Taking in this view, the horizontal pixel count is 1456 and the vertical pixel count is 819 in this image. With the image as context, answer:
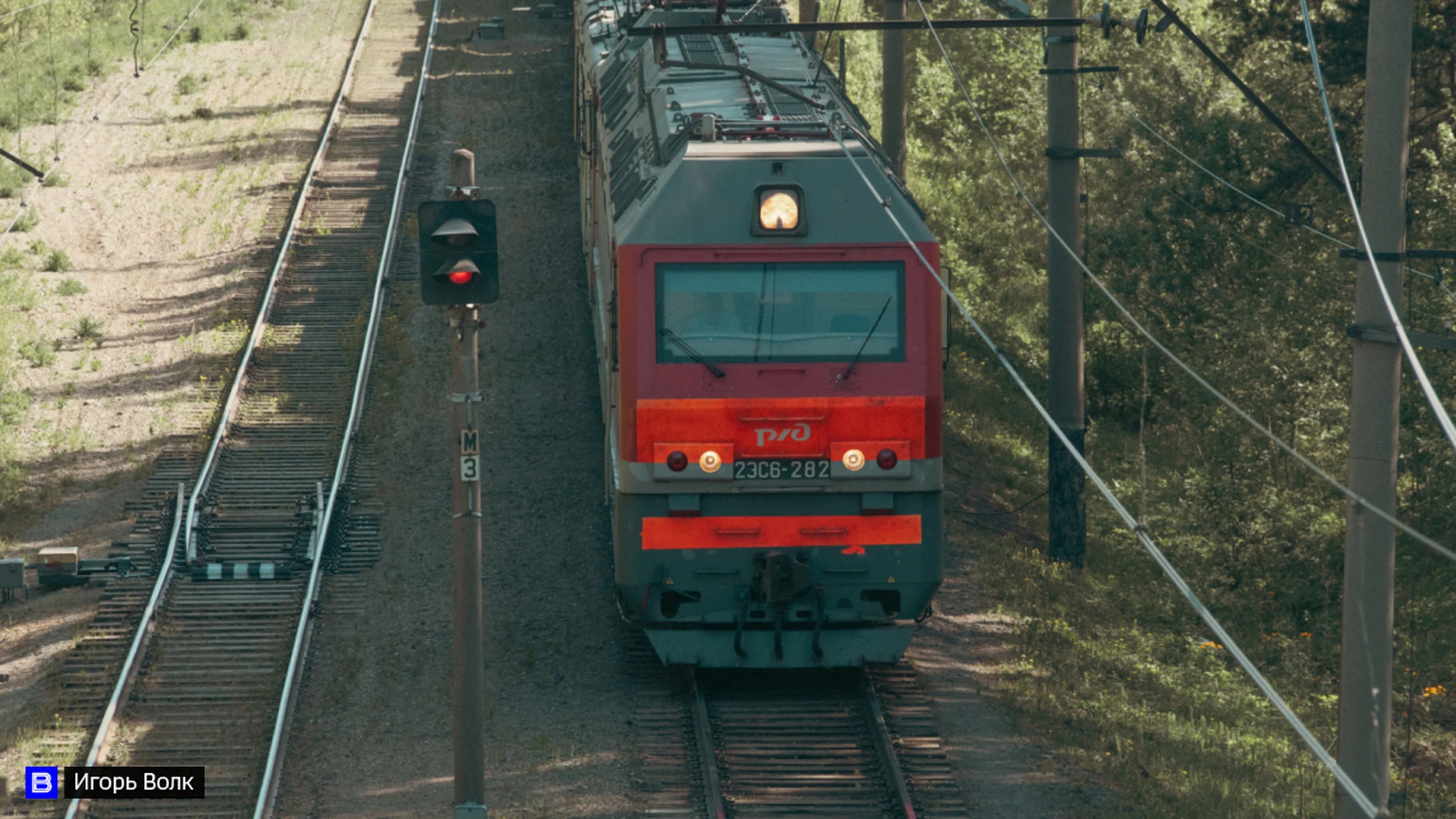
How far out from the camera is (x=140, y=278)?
2314cm

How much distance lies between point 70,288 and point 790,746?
583 inches

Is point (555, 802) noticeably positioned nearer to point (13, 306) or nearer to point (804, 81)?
point (804, 81)

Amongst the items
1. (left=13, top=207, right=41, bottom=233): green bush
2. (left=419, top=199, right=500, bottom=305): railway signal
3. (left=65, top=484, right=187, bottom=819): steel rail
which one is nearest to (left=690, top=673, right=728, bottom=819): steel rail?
(left=419, top=199, right=500, bottom=305): railway signal

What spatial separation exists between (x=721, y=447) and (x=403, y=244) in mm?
13663

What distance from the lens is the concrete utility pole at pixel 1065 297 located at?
1602 centimetres

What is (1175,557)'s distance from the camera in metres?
16.9

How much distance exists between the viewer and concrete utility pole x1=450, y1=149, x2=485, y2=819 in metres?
9.28

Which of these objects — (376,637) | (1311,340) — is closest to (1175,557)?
(1311,340)

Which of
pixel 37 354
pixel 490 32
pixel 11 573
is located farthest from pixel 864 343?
pixel 490 32

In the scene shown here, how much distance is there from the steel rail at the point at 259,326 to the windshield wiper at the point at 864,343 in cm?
706

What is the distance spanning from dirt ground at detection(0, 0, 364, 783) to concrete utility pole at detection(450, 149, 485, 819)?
4042 millimetres

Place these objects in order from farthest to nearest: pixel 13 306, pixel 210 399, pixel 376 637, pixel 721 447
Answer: pixel 13 306, pixel 210 399, pixel 376 637, pixel 721 447

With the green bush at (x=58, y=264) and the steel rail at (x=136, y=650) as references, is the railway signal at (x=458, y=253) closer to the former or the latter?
the steel rail at (x=136, y=650)

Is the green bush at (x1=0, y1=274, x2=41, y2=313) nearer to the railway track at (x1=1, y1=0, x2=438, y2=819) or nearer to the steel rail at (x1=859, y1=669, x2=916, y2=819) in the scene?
the railway track at (x1=1, y1=0, x2=438, y2=819)
